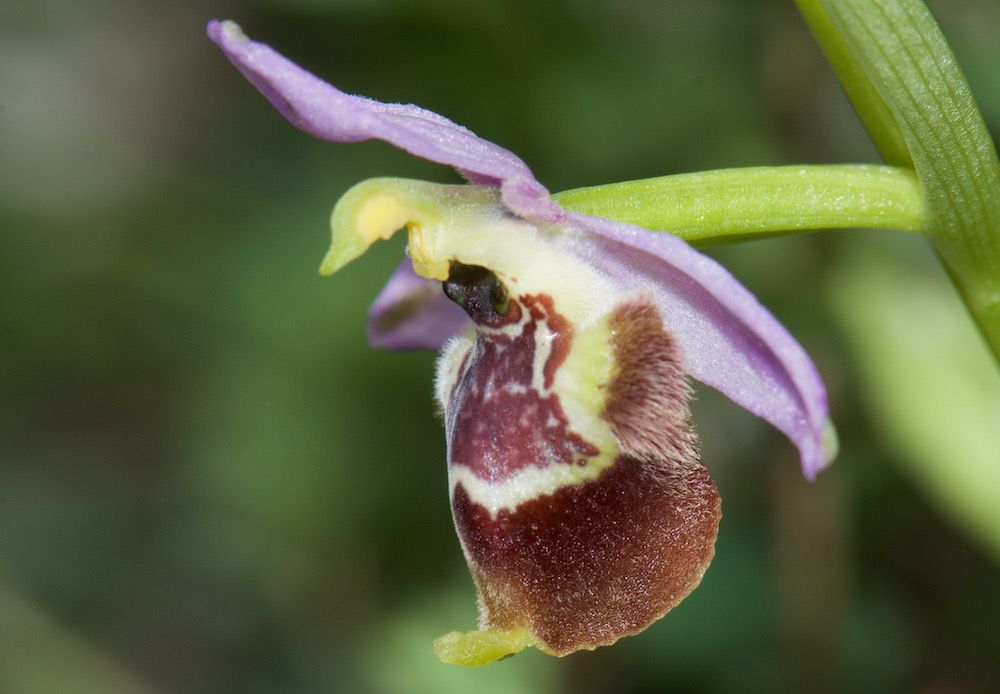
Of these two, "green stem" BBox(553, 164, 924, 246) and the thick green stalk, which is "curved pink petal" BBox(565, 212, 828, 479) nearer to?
"green stem" BBox(553, 164, 924, 246)

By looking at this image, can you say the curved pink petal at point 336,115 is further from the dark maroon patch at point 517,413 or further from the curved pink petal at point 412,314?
the curved pink petal at point 412,314

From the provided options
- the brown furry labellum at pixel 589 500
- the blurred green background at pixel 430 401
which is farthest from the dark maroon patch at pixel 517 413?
the blurred green background at pixel 430 401

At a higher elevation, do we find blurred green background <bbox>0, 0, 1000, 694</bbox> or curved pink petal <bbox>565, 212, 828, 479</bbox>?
curved pink petal <bbox>565, 212, 828, 479</bbox>

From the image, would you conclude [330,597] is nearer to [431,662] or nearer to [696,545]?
[431,662]

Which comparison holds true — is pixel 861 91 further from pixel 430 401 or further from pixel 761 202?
pixel 430 401

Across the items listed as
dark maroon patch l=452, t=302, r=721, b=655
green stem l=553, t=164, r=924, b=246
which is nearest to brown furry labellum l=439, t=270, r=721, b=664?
dark maroon patch l=452, t=302, r=721, b=655

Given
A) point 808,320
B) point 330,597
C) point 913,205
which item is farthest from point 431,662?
point 913,205
